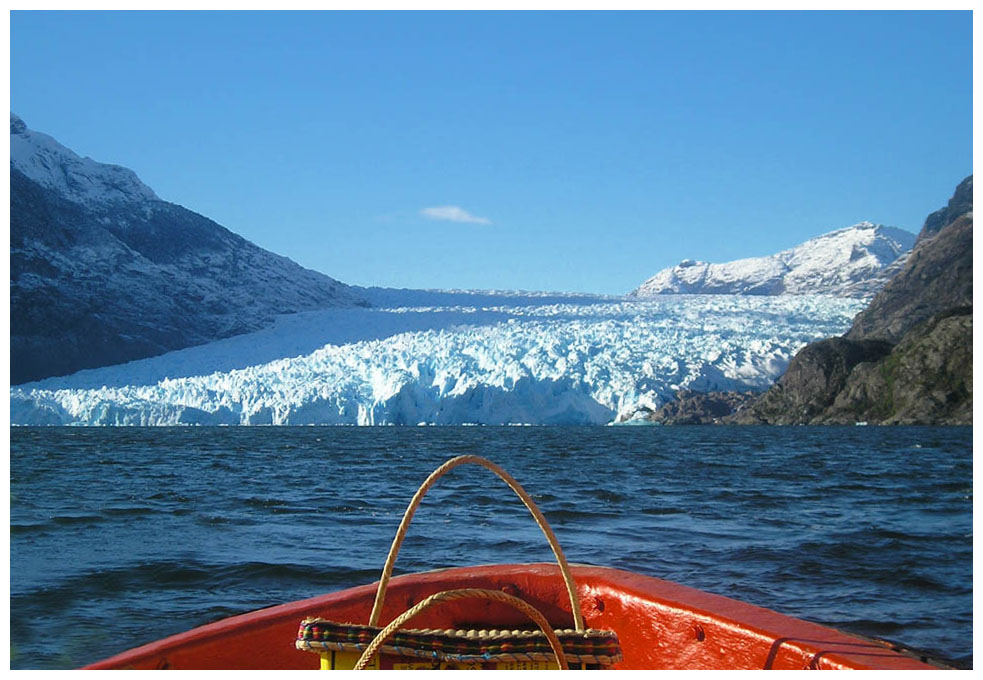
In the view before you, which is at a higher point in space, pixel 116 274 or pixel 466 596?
pixel 116 274

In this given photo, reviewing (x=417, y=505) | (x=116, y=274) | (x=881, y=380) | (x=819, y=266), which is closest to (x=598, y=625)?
(x=417, y=505)

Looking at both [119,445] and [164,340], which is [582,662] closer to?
[119,445]

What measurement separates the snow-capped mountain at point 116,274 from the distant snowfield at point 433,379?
19.0m

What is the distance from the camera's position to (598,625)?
11.6 ft

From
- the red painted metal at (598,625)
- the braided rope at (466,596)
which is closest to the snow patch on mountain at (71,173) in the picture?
the red painted metal at (598,625)

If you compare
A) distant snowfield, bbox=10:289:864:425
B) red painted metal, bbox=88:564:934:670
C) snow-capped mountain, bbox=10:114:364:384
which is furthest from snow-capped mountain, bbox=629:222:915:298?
red painted metal, bbox=88:564:934:670

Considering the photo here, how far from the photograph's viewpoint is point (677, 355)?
3953 cm

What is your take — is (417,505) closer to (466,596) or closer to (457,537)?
(466,596)

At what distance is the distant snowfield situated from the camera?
35.2 metres

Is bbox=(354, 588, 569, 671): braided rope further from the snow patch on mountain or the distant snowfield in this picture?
the snow patch on mountain

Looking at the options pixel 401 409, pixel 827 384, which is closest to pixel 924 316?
pixel 827 384

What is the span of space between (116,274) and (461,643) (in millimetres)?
71651

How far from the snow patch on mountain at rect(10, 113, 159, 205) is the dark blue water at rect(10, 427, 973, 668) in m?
65.0

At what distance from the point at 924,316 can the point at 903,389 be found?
53.3ft
